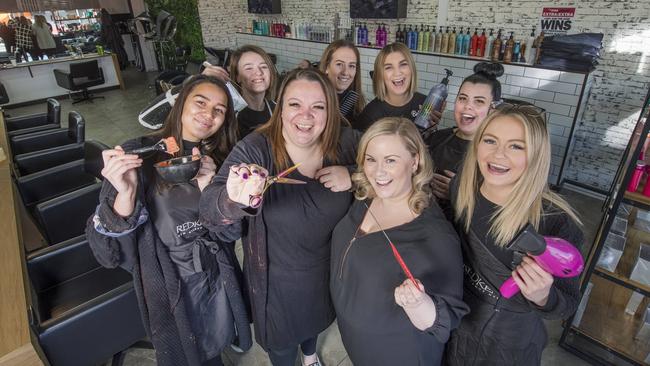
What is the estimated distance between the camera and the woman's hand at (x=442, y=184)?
1.70 metres

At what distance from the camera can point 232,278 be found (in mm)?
1802

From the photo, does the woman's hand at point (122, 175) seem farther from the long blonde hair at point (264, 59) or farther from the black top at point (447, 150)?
the black top at point (447, 150)

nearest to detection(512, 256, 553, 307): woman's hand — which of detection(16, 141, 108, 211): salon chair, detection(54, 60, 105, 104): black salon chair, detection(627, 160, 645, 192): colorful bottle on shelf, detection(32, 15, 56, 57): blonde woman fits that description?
detection(627, 160, 645, 192): colorful bottle on shelf

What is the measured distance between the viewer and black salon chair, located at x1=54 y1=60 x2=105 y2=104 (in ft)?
25.7

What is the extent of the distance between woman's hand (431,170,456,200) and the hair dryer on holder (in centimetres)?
58

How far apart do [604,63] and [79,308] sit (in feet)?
16.0

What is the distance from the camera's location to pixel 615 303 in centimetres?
241

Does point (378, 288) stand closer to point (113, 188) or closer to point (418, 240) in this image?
point (418, 240)

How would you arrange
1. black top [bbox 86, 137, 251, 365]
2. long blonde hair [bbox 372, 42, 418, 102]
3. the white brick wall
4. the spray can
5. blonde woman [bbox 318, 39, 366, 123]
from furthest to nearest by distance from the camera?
the white brick wall, blonde woman [bbox 318, 39, 366, 123], long blonde hair [bbox 372, 42, 418, 102], the spray can, black top [bbox 86, 137, 251, 365]

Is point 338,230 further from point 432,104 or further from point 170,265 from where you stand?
point 432,104

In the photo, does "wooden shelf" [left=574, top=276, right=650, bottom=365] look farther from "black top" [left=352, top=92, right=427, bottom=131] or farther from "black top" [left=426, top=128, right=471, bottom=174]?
"black top" [left=352, top=92, right=427, bottom=131]

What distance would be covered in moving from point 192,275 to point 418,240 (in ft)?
3.45

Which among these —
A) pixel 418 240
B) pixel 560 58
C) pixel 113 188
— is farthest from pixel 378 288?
pixel 560 58

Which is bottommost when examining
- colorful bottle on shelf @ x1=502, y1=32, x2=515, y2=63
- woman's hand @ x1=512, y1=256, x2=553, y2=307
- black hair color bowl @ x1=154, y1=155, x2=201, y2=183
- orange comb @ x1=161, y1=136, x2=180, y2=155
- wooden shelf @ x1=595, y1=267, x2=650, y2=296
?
wooden shelf @ x1=595, y1=267, x2=650, y2=296
